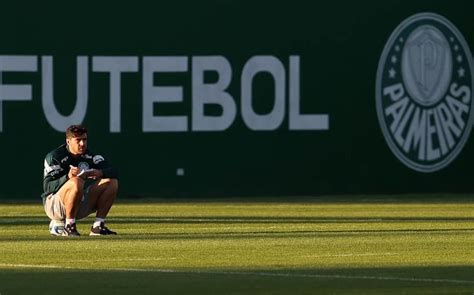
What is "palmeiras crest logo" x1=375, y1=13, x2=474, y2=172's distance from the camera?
104 feet

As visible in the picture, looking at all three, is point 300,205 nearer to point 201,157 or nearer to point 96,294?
point 201,157

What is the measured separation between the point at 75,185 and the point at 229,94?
36.2 feet

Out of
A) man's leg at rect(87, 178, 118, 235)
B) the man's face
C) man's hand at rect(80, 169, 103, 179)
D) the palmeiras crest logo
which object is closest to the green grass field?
man's leg at rect(87, 178, 118, 235)

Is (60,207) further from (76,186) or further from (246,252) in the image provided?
(246,252)

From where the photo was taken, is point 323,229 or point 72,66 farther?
point 72,66

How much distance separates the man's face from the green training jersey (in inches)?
2.9

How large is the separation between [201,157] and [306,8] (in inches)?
128

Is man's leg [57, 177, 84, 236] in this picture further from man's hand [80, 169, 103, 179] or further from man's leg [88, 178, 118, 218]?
man's leg [88, 178, 118, 218]

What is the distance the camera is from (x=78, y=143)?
1962cm

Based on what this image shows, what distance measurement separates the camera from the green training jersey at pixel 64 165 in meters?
19.7

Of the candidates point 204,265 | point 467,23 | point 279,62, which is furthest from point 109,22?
point 204,265

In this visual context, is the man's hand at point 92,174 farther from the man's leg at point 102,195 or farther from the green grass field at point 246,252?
the green grass field at point 246,252

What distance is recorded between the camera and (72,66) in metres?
28.9

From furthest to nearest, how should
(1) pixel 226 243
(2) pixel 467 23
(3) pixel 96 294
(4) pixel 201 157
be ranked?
(2) pixel 467 23 → (4) pixel 201 157 → (1) pixel 226 243 → (3) pixel 96 294
